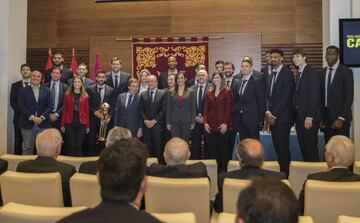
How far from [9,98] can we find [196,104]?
3.08 meters

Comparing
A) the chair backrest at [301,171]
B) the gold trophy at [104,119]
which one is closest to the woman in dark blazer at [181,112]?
the gold trophy at [104,119]

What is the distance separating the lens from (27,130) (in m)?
6.58

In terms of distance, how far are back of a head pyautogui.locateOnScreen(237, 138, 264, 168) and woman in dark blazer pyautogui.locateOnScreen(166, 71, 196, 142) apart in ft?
9.84

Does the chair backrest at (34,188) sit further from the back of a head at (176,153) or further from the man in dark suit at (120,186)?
the man in dark suit at (120,186)

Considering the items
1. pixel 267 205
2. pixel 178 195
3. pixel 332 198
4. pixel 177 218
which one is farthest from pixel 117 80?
pixel 267 205

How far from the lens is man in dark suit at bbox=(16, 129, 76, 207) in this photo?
3228 mm

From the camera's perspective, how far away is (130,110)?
6.34 m

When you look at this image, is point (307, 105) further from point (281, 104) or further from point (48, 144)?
point (48, 144)

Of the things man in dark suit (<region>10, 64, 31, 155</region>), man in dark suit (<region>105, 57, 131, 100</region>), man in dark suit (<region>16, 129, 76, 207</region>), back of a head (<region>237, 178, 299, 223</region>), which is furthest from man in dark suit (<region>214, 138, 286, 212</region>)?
man in dark suit (<region>10, 64, 31, 155</region>)

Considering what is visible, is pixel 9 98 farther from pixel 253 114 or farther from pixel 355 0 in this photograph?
pixel 355 0

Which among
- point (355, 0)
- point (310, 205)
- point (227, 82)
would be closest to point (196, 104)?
→ point (227, 82)

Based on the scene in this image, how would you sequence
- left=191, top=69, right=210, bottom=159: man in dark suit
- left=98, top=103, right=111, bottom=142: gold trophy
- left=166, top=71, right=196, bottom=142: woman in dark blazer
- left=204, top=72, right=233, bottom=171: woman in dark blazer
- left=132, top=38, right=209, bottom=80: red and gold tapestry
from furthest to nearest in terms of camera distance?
1. left=132, top=38, right=209, bottom=80: red and gold tapestry
2. left=98, top=103, right=111, bottom=142: gold trophy
3. left=191, top=69, right=210, bottom=159: man in dark suit
4. left=166, top=71, right=196, bottom=142: woman in dark blazer
5. left=204, top=72, right=233, bottom=171: woman in dark blazer

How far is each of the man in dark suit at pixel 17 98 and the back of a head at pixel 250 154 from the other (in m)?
4.66

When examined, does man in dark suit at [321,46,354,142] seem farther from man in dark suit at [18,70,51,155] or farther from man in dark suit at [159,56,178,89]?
man in dark suit at [18,70,51,155]
